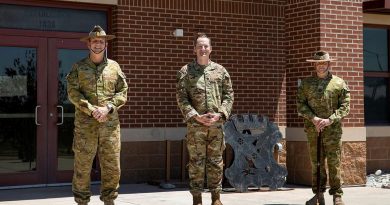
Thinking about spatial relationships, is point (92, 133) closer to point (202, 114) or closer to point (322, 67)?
point (202, 114)

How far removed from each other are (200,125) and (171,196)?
6.90 feet

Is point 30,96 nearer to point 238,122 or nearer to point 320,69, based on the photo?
point 238,122

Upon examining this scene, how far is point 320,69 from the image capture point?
7.70m

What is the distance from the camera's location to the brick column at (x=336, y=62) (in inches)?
406

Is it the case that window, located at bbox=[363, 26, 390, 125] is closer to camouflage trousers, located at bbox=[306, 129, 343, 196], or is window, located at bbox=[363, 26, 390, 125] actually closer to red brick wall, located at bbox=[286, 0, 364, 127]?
red brick wall, located at bbox=[286, 0, 364, 127]

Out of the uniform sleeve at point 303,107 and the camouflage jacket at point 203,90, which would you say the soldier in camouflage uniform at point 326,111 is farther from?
the camouflage jacket at point 203,90

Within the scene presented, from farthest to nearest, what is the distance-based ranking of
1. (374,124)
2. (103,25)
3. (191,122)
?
1. (374,124)
2. (103,25)
3. (191,122)

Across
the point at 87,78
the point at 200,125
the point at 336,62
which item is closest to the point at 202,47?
the point at 200,125

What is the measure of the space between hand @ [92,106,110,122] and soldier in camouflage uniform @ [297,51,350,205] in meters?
2.62

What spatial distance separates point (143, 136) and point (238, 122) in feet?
5.32

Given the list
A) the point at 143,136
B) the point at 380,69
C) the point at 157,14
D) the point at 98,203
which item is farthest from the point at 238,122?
the point at 380,69

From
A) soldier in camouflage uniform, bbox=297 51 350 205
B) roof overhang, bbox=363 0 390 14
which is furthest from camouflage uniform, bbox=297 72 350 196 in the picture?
roof overhang, bbox=363 0 390 14

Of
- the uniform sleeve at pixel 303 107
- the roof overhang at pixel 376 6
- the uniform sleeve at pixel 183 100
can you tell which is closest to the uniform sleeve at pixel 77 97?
the uniform sleeve at pixel 183 100

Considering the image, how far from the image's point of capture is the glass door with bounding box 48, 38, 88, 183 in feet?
32.1
